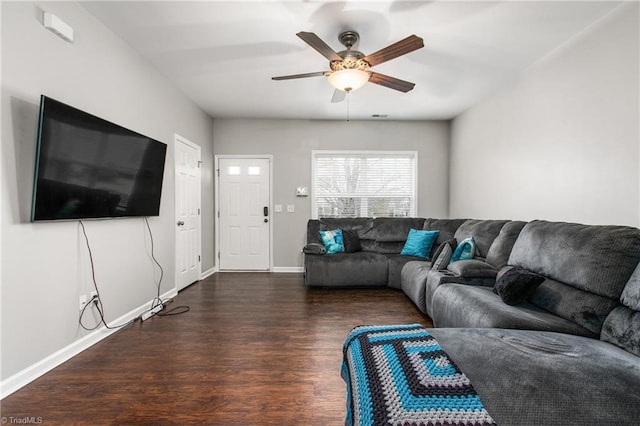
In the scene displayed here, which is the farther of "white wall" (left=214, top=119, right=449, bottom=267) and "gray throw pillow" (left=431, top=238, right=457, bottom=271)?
"white wall" (left=214, top=119, right=449, bottom=267)

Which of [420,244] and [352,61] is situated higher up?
[352,61]

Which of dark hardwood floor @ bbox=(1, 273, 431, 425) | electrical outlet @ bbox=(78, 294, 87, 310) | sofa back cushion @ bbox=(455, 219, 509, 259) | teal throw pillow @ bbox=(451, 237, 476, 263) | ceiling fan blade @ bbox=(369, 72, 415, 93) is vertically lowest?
dark hardwood floor @ bbox=(1, 273, 431, 425)

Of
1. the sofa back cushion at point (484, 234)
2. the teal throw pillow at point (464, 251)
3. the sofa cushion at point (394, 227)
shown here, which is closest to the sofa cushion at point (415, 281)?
the teal throw pillow at point (464, 251)

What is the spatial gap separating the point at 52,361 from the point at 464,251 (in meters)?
3.62

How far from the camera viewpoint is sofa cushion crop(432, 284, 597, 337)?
5.42ft

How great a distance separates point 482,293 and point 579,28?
2.46m

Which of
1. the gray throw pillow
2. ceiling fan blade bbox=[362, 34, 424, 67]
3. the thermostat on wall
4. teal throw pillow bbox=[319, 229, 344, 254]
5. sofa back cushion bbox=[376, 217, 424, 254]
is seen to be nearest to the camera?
the thermostat on wall

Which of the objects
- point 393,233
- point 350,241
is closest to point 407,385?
point 350,241

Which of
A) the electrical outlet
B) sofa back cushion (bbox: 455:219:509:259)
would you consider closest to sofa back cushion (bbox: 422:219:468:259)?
sofa back cushion (bbox: 455:219:509:259)

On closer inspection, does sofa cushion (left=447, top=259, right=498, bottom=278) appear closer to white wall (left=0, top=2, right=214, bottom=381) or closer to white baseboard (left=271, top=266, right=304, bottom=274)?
white baseboard (left=271, top=266, right=304, bottom=274)

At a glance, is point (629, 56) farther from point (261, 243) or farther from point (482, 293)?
point (261, 243)

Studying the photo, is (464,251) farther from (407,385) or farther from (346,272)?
(407,385)

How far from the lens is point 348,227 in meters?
4.57

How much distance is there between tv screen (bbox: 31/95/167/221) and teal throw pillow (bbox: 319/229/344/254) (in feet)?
7.73
